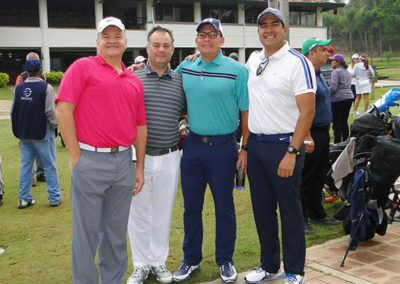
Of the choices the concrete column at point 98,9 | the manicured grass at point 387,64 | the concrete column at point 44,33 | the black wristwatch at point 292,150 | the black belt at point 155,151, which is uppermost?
the concrete column at point 98,9

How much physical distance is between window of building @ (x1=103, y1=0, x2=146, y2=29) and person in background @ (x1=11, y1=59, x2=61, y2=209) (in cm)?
2998

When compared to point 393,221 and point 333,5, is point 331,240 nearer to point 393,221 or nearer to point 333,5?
point 393,221

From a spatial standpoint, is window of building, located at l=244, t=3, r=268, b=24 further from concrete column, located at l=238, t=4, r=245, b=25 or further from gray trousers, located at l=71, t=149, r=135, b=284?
gray trousers, located at l=71, t=149, r=135, b=284

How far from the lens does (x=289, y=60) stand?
3.72 meters

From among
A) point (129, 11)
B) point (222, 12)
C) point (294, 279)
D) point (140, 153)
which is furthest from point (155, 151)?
point (222, 12)

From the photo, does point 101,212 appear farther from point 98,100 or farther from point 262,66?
point 262,66

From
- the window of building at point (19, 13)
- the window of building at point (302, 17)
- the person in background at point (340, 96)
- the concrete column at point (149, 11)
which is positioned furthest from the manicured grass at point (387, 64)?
the person in background at point (340, 96)

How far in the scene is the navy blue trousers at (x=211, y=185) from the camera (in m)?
4.09

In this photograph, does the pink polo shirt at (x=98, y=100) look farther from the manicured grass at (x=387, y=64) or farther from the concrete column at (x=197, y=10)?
the manicured grass at (x=387, y=64)

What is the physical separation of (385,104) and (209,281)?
8.61 ft

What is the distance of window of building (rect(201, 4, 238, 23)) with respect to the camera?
37750 mm

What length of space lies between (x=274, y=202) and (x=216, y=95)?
3.46 feet

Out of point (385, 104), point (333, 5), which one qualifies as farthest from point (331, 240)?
point (333, 5)

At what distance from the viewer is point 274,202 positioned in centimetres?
407
